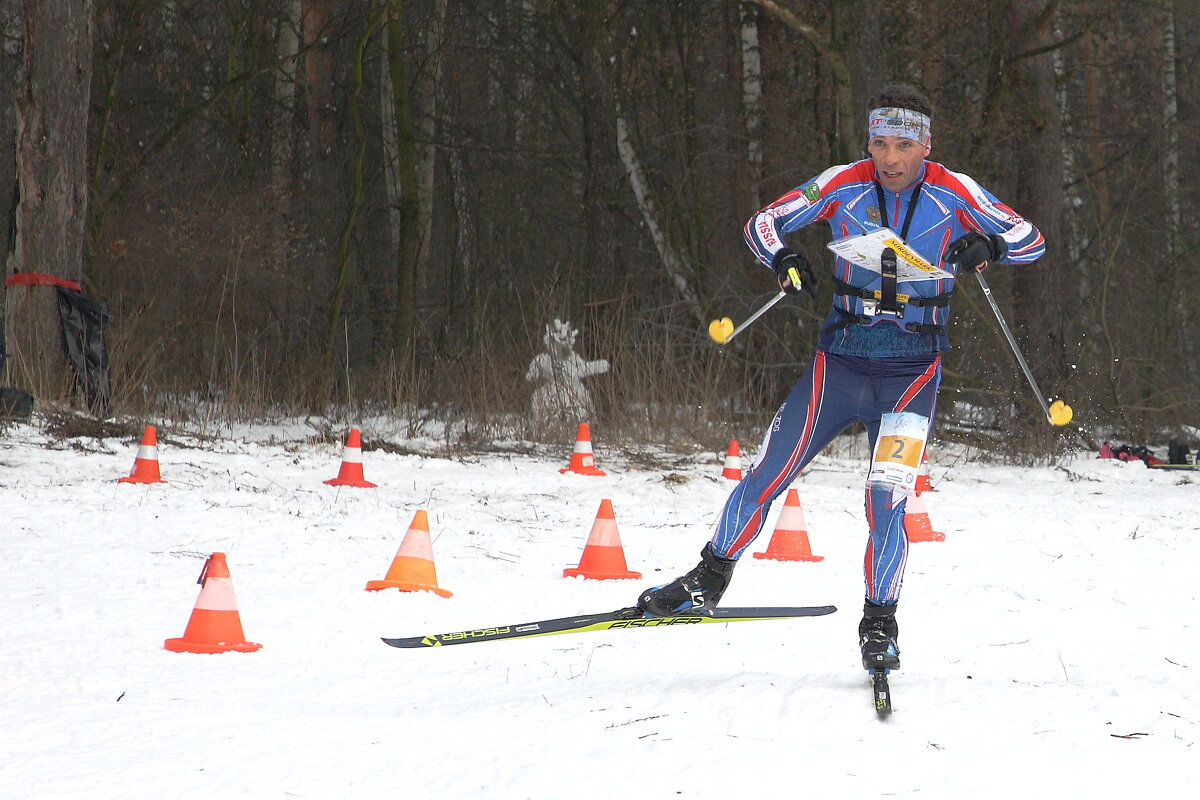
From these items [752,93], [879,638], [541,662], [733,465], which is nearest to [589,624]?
[541,662]

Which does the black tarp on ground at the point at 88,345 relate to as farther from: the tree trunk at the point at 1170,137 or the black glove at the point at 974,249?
the tree trunk at the point at 1170,137

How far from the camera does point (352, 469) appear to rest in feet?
32.5

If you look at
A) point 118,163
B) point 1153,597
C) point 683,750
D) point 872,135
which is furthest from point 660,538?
point 118,163

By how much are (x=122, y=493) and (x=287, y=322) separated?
40.9 feet

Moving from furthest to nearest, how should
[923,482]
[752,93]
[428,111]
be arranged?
1. [428,111]
2. [752,93]
3. [923,482]

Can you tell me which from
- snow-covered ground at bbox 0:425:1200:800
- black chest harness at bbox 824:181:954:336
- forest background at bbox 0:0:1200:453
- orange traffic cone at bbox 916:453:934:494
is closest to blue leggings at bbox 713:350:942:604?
black chest harness at bbox 824:181:954:336

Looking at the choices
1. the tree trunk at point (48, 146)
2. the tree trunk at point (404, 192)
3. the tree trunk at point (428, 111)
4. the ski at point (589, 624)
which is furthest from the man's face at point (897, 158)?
the tree trunk at point (428, 111)

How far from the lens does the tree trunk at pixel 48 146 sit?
12812 millimetres

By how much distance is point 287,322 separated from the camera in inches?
814

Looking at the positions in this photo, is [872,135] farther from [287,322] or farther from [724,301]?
[287,322]

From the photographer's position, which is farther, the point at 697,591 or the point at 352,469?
the point at 352,469

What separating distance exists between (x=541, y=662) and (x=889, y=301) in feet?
6.18

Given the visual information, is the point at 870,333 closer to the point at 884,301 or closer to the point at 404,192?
the point at 884,301

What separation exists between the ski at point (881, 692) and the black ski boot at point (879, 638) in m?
0.03
